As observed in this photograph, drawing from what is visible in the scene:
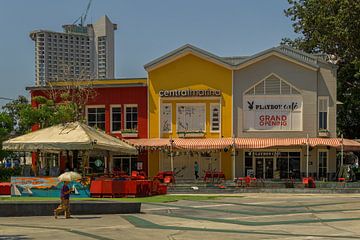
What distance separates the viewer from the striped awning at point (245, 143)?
43806 mm

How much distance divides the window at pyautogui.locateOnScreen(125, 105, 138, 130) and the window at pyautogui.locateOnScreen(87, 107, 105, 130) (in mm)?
1862

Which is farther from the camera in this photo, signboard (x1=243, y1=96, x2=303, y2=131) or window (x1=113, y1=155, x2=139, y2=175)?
window (x1=113, y1=155, x2=139, y2=175)

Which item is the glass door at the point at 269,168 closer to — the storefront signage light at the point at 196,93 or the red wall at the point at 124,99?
the storefront signage light at the point at 196,93

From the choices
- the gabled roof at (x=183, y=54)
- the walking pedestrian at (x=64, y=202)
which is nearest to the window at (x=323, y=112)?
the gabled roof at (x=183, y=54)

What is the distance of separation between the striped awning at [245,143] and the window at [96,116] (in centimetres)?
365

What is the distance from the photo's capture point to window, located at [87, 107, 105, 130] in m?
48.5

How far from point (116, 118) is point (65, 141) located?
18.5 m

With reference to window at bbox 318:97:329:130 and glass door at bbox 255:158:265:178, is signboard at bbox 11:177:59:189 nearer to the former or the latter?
glass door at bbox 255:158:265:178

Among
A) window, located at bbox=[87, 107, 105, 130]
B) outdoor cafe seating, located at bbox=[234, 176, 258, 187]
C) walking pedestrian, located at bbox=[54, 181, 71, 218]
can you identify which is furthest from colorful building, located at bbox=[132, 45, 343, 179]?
walking pedestrian, located at bbox=[54, 181, 71, 218]

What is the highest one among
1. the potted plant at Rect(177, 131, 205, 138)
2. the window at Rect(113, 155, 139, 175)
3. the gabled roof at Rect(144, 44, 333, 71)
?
the gabled roof at Rect(144, 44, 333, 71)

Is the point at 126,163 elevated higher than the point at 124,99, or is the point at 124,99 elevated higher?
the point at 124,99

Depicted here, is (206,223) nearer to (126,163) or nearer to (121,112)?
(126,163)

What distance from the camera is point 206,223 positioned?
1964 cm

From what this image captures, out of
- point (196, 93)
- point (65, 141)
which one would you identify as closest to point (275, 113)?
point (196, 93)
